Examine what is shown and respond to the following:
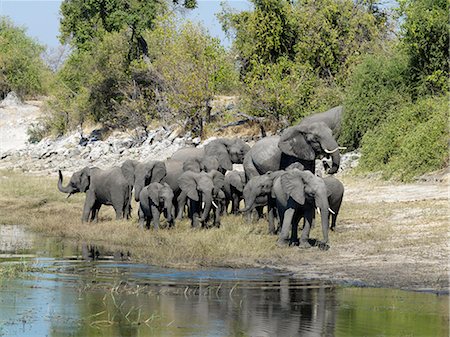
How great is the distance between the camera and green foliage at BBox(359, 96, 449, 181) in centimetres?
2836

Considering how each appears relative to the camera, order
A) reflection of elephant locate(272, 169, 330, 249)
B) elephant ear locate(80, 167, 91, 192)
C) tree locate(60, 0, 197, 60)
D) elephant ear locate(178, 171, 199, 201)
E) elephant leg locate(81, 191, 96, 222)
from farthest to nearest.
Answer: tree locate(60, 0, 197, 60)
elephant ear locate(80, 167, 91, 192)
elephant leg locate(81, 191, 96, 222)
elephant ear locate(178, 171, 199, 201)
reflection of elephant locate(272, 169, 330, 249)

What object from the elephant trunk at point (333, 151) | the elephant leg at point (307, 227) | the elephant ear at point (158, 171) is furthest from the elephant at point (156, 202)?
the elephant leg at point (307, 227)

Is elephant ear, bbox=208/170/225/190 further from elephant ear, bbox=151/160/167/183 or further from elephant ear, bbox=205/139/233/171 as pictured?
elephant ear, bbox=205/139/233/171

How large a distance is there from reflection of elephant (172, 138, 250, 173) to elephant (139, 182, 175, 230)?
318 centimetres

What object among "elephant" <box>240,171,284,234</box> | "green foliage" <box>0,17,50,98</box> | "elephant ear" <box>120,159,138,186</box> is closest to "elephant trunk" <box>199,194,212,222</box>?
"elephant" <box>240,171,284,234</box>

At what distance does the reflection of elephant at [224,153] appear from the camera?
24547 millimetres

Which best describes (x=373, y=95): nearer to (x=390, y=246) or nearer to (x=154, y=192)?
(x=154, y=192)

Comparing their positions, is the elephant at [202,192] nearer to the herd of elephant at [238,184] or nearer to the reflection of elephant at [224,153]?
the herd of elephant at [238,184]

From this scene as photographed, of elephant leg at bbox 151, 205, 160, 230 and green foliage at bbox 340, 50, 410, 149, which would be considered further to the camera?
green foliage at bbox 340, 50, 410, 149

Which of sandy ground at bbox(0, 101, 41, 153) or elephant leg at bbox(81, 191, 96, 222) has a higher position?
sandy ground at bbox(0, 101, 41, 153)

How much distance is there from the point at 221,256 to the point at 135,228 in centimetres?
500

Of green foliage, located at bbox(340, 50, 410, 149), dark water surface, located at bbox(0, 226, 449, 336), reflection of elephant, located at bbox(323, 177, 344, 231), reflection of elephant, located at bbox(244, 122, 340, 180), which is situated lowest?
dark water surface, located at bbox(0, 226, 449, 336)

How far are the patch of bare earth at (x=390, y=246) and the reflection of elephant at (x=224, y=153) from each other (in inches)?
115

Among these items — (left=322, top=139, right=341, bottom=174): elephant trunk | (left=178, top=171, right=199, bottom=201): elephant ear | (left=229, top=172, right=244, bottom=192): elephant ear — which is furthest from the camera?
(left=229, top=172, right=244, bottom=192): elephant ear
